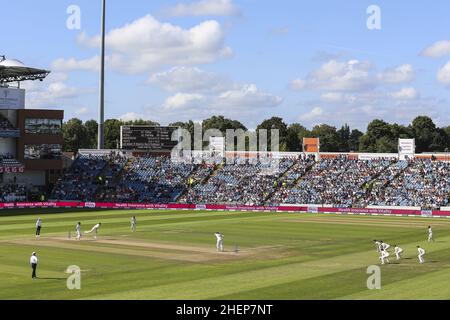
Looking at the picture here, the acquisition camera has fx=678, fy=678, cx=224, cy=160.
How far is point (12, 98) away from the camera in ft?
310

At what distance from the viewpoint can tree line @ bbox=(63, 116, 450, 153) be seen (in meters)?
164

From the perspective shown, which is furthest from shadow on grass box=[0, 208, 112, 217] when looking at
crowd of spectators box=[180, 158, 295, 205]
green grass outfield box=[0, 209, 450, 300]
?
crowd of spectators box=[180, 158, 295, 205]

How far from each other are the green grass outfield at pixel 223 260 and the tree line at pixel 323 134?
94466 mm

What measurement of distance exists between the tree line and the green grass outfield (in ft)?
310

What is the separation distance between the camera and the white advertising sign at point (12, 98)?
9338 cm

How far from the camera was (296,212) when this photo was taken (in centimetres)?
8575

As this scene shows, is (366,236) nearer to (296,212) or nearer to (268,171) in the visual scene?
(296,212)

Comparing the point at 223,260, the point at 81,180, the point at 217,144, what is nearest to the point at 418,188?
the point at 217,144

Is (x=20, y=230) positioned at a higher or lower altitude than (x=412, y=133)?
lower

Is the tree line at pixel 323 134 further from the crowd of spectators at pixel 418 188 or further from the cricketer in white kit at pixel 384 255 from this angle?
the cricketer in white kit at pixel 384 255

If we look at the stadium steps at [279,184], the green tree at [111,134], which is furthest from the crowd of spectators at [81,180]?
the green tree at [111,134]
